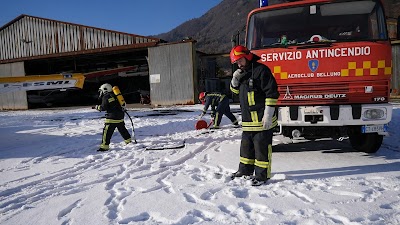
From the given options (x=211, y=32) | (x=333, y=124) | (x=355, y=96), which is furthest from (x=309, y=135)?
(x=211, y=32)

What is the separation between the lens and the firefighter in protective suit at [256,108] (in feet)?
11.4

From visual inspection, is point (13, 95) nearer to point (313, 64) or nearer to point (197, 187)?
point (197, 187)

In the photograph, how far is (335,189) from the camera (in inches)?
130

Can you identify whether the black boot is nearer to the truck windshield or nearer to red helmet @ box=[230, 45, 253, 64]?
red helmet @ box=[230, 45, 253, 64]

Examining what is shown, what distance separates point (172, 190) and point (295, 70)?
2695mm

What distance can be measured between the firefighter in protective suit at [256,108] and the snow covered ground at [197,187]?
0.30m

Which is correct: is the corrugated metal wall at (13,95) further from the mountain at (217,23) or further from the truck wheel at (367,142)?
the mountain at (217,23)

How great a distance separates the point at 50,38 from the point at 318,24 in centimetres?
2211

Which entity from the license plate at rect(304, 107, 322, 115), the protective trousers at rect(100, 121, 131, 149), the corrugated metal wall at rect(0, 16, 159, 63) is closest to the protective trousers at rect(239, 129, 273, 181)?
the license plate at rect(304, 107, 322, 115)

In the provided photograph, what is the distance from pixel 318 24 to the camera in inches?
190

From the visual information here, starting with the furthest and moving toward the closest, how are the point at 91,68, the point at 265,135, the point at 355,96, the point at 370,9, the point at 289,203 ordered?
the point at 91,68 → the point at 370,9 → the point at 355,96 → the point at 265,135 → the point at 289,203

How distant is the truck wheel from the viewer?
4.73 metres

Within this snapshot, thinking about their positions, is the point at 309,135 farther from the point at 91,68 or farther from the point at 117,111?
the point at 91,68

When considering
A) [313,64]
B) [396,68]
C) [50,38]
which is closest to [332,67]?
[313,64]
